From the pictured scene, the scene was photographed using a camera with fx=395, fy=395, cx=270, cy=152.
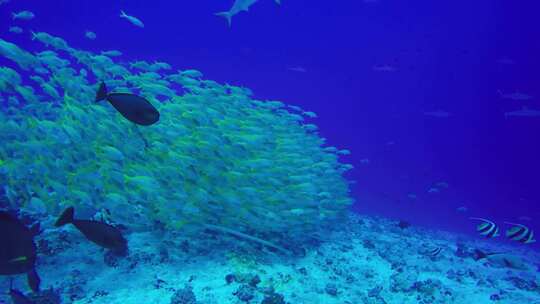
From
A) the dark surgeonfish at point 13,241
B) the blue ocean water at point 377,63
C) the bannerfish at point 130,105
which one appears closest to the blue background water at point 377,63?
the blue ocean water at point 377,63

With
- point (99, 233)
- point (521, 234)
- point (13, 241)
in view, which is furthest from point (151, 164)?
point (521, 234)

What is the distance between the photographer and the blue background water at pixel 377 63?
49.2m

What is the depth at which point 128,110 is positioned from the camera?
13.5 feet

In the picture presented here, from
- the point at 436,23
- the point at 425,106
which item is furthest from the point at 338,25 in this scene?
the point at 425,106

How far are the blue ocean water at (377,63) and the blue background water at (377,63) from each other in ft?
0.49

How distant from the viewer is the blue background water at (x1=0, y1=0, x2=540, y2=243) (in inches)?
1939

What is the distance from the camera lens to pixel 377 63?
56844mm

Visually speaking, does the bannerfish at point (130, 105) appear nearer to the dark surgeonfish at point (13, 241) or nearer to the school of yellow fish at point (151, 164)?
the dark surgeonfish at point (13, 241)

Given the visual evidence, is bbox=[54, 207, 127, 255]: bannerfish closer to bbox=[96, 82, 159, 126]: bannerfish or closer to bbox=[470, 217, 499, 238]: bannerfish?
bbox=[96, 82, 159, 126]: bannerfish

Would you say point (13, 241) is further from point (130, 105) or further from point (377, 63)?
point (377, 63)

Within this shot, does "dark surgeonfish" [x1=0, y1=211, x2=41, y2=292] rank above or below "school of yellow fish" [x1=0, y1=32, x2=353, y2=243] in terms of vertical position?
below

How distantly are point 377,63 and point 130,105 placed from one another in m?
56.7

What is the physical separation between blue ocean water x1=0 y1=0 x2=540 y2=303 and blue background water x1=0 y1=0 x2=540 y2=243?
0.15 m

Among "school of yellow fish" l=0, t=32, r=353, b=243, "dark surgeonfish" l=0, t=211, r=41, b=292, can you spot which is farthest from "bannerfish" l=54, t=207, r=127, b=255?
"school of yellow fish" l=0, t=32, r=353, b=243
